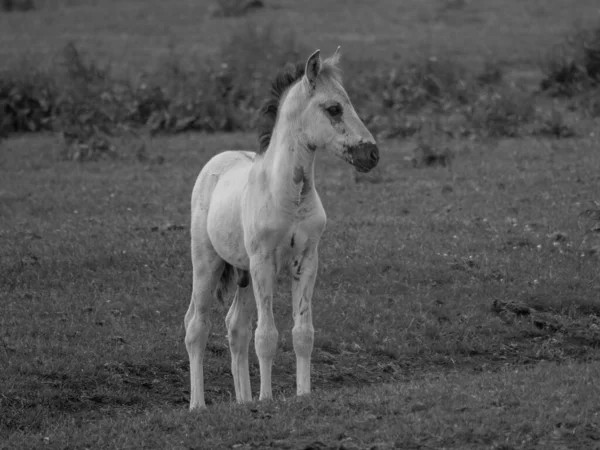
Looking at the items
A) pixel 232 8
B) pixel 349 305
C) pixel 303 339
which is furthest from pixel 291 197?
pixel 232 8

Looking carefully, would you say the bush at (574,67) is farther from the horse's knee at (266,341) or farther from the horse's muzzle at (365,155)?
the horse's knee at (266,341)

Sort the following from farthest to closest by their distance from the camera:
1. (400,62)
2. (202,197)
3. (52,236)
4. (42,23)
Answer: (42,23) < (400,62) < (52,236) < (202,197)

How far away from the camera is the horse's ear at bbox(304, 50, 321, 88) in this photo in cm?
873

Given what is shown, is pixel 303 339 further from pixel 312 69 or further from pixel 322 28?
pixel 322 28

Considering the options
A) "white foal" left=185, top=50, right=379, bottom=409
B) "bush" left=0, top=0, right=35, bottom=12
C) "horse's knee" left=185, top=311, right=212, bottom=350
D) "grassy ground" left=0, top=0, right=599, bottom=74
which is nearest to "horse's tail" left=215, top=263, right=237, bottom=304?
"horse's knee" left=185, top=311, right=212, bottom=350

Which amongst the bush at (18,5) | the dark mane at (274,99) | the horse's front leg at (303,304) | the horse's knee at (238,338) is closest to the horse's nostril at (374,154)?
the horse's front leg at (303,304)

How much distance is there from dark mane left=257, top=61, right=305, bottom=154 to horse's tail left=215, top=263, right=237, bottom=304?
1.31 metres

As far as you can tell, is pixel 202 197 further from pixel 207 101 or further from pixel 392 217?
pixel 207 101

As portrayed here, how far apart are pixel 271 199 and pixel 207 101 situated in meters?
16.7

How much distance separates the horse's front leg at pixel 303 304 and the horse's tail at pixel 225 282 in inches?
53.0

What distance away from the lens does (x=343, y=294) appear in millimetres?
12703

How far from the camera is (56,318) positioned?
11844 millimetres

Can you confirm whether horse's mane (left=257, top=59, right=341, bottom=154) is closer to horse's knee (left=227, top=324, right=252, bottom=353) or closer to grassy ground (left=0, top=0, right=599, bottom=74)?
horse's knee (left=227, top=324, right=252, bottom=353)

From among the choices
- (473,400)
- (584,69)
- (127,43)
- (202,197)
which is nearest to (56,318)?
(202,197)
